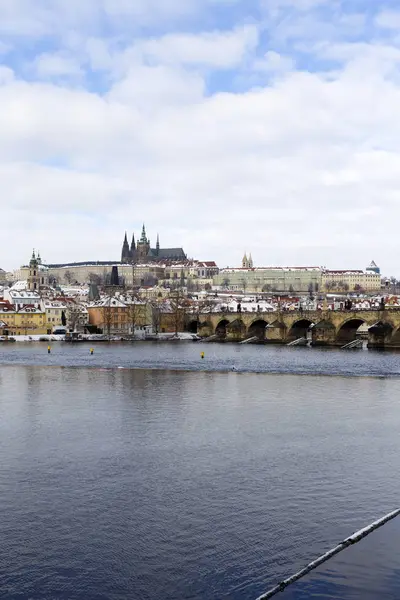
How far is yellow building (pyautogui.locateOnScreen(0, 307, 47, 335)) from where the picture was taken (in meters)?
116

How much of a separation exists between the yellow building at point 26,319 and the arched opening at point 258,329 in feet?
100

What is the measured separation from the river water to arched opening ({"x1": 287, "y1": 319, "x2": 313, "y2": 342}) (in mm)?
57895

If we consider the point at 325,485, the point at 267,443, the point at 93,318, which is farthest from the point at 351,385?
the point at 93,318

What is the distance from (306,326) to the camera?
101m

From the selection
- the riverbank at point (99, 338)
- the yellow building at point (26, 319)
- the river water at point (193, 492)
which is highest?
the yellow building at point (26, 319)

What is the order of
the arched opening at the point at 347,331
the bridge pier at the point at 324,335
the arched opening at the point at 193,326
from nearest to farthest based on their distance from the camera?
the bridge pier at the point at 324,335
the arched opening at the point at 347,331
the arched opening at the point at 193,326

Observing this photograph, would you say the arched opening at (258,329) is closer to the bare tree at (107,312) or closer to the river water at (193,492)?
the bare tree at (107,312)

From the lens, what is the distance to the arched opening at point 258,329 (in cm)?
10400

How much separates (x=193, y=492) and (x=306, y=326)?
82.3 meters

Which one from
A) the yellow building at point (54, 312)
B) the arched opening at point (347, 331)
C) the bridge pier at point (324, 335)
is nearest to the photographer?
the bridge pier at point (324, 335)

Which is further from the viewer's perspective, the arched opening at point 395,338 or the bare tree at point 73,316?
the bare tree at point 73,316

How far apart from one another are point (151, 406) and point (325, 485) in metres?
15.0

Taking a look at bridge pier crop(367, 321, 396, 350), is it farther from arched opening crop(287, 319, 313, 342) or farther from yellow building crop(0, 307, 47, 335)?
yellow building crop(0, 307, 47, 335)

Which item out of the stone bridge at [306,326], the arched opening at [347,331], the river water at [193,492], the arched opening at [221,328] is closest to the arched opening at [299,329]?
the stone bridge at [306,326]
